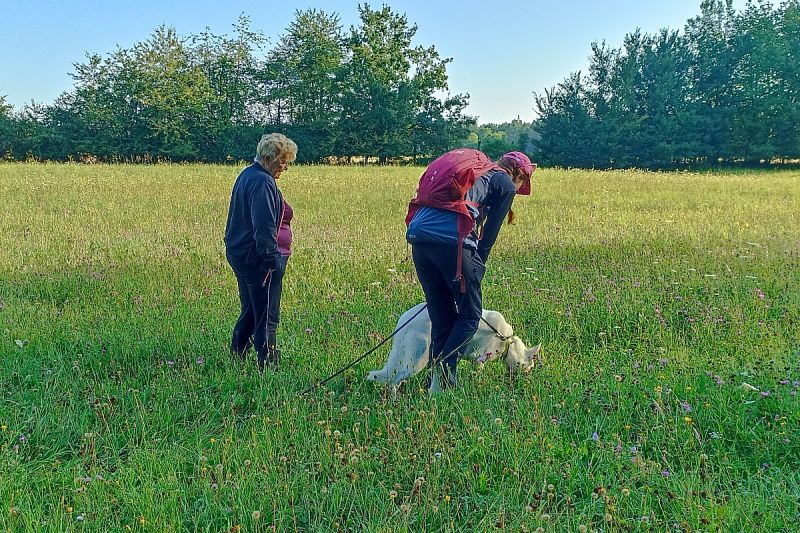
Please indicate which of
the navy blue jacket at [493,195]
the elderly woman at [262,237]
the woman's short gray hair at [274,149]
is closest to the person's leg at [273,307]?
the elderly woman at [262,237]

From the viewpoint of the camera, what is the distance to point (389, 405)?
4.00m

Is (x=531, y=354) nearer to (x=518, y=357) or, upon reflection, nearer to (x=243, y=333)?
(x=518, y=357)

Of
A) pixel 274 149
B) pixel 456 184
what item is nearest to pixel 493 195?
pixel 456 184

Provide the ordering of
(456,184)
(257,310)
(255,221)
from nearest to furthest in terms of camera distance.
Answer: (456,184) < (255,221) < (257,310)

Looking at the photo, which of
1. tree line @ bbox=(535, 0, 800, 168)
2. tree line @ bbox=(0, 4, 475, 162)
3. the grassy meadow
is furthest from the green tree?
the grassy meadow

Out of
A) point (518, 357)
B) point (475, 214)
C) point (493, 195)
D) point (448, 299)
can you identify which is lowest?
point (518, 357)

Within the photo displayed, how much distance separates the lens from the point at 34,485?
10.6 ft

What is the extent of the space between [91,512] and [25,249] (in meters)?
7.78

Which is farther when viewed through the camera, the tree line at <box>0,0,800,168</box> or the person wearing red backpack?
the tree line at <box>0,0,800,168</box>

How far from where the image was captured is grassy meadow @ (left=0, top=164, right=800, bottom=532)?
2992 mm

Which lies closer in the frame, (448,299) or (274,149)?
(448,299)

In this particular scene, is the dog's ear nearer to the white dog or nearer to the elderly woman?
the white dog

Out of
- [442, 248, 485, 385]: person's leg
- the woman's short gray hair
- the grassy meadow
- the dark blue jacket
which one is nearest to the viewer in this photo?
the grassy meadow

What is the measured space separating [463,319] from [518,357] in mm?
640
